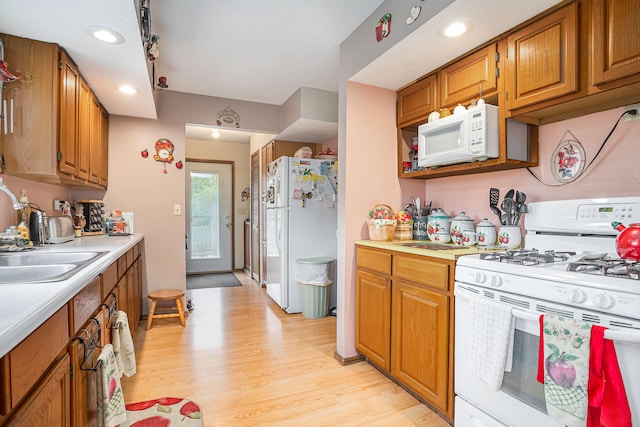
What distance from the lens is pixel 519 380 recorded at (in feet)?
4.33

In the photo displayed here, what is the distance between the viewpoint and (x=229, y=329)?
310 centimetres

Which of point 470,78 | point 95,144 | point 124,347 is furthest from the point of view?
→ point 95,144

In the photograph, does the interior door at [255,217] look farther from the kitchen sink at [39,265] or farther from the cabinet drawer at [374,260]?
the kitchen sink at [39,265]

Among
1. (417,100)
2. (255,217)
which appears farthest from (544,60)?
(255,217)

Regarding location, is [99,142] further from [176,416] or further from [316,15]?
[176,416]

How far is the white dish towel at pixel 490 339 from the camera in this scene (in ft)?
4.33

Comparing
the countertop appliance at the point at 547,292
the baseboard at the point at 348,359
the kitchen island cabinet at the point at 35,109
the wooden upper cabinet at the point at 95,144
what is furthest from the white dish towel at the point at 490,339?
the wooden upper cabinet at the point at 95,144

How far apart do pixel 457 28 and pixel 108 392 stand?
2.27 meters

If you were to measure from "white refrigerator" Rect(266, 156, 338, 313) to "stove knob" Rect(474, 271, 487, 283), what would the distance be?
2257mm

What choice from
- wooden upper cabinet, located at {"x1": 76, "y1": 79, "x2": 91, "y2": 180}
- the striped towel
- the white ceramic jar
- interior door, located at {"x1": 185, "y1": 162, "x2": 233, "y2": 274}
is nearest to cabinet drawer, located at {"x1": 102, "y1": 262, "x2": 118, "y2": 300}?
the striped towel

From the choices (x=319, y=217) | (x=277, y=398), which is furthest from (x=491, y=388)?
(x=319, y=217)

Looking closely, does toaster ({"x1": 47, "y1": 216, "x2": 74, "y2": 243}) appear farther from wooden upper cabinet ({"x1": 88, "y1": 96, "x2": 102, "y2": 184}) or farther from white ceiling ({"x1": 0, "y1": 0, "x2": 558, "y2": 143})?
white ceiling ({"x1": 0, "y1": 0, "x2": 558, "y2": 143})

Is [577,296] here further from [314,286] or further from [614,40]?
[314,286]

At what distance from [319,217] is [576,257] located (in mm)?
2507
